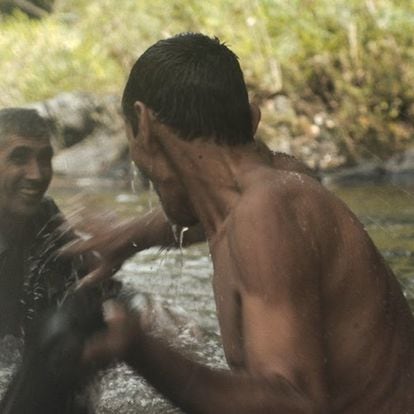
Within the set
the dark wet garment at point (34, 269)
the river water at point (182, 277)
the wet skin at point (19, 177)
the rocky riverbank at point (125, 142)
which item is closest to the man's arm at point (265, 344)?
the river water at point (182, 277)

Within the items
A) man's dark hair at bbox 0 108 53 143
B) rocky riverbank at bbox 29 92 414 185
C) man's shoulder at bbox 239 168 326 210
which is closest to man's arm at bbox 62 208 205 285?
man's dark hair at bbox 0 108 53 143

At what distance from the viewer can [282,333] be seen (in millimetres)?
2281

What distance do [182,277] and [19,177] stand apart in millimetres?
2883

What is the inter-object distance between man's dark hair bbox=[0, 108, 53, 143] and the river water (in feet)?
1.21

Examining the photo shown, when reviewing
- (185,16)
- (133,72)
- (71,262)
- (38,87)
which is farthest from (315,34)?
(133,72)

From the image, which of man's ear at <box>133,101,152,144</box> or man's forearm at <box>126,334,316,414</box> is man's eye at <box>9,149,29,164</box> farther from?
man's forearm at <box>126,334,316,414</box>

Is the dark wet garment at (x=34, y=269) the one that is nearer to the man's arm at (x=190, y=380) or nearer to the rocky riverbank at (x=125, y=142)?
the man's arm at (x=190, y=380)

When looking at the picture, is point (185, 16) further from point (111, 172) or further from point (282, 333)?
point (282, 333)

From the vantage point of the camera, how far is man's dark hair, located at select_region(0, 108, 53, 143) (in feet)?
14.2

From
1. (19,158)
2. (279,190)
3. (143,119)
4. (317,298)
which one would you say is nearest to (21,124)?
(19,158)

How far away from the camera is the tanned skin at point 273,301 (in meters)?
2.24

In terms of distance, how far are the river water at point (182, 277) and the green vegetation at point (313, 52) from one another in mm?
1591

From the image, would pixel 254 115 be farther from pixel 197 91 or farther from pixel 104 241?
pixel 104 241

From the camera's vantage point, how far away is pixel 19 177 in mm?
4297
